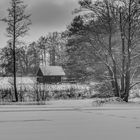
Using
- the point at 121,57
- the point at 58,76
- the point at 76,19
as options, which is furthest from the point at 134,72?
the point at 58,76

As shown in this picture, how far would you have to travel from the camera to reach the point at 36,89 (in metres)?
22.3

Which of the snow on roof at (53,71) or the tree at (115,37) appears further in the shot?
the snow on roof at (53,71)

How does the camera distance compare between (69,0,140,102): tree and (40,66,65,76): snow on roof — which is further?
(40,66,65,76): snow on roof

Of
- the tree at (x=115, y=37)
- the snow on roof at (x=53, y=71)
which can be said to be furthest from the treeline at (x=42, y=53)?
Result: the tree at (x=115, y=37)

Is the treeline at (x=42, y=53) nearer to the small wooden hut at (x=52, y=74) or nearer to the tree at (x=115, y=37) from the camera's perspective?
the small wooden hut at (x=52, y=74)

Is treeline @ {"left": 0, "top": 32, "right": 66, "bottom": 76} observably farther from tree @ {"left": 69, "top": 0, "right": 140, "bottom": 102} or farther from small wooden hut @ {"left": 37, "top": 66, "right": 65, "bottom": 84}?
tree @ {"left": 69, "top": 0, "right": 140, "bottom": 102}

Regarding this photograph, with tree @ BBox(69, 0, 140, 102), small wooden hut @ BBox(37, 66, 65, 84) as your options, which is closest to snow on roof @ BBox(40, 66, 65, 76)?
small wooden hut @ BBox(37, 66, 65, 84)

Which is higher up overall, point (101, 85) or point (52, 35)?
point (52, 35)

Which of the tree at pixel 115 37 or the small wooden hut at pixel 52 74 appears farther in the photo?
the small wooden hut at pixel 52 74

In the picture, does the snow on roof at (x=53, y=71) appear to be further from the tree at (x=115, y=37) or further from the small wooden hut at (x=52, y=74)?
the tree at (x=115, y=37)

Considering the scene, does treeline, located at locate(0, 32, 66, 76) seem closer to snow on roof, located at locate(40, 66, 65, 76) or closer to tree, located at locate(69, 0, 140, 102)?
snow on roof, located at locate(40, 66, 65, 76)

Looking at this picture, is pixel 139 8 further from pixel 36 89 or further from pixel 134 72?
pixel 36 89

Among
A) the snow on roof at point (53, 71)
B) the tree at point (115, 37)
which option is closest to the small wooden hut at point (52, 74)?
the snow on roof at point (53, 71)

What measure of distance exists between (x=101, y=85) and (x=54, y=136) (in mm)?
14368
